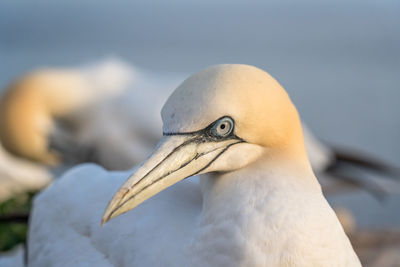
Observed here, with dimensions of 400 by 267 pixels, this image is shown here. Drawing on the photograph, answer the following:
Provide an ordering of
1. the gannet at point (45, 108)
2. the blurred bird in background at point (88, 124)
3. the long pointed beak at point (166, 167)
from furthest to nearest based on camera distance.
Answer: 1. the gannet at point (45, 108)
2. the blurred bird in background at point (88, 124)
3. the long pointed beak at point (166, 167)

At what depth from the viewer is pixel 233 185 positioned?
196 cm

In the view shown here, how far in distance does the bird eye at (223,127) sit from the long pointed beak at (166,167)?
0.03m

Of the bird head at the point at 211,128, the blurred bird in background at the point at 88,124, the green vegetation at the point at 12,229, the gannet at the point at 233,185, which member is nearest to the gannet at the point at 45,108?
the blurred bird in background at the point at 88,124

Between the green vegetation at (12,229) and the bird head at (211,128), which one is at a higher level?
the bird head at (211,128)

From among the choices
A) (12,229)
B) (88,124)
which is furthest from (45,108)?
(12,229)

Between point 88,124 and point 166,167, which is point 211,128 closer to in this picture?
point 166,167

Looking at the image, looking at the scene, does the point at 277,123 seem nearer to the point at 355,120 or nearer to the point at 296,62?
the point at 355,120

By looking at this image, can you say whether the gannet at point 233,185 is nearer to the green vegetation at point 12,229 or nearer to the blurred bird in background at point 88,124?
the green vegetation at point 12,229

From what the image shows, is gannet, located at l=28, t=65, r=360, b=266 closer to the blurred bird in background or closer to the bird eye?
the bird eye

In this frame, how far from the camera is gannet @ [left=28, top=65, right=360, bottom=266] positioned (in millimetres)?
1841

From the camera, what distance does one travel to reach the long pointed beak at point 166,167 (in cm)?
180

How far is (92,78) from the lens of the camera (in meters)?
5.94

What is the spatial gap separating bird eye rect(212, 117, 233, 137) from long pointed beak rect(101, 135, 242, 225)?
0.09 feet

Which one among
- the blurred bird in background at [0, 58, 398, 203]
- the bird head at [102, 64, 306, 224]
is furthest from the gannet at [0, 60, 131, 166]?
the bird head at [102, 64, 306, 224]
